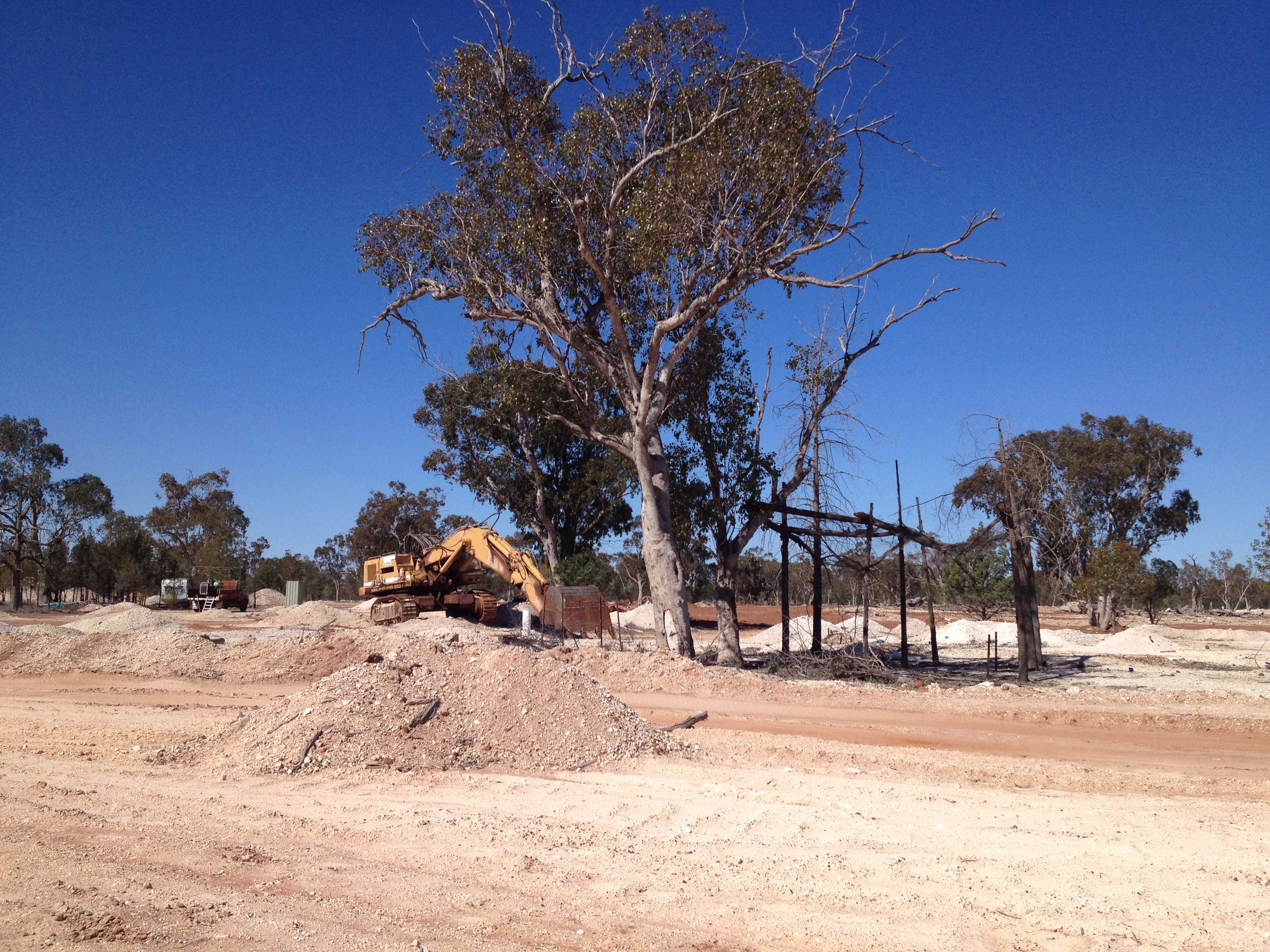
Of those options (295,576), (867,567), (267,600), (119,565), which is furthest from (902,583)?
(295,576)

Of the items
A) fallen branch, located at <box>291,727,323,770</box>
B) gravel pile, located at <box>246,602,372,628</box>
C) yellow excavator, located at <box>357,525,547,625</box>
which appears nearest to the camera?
fallen branch, located at <box>291,727,323,770</box>

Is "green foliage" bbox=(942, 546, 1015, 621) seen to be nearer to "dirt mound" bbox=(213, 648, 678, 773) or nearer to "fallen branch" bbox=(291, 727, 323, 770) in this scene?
"dirt mound" bbox=(213, 648, 678, 773)

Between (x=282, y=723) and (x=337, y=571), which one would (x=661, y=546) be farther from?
(x=337, y=571)

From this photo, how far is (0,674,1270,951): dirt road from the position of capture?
495 cm

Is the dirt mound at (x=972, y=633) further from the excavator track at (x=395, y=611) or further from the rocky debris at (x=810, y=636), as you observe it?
the excavator track at (x=395, y=611)

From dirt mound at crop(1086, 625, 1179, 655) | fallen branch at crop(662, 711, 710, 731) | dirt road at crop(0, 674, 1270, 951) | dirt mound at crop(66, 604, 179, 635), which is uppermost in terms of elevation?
dirt mound at crop(66, 604, 179, 635)

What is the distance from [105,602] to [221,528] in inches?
377

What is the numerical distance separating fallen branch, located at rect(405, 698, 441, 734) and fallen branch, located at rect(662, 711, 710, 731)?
10.00 ft

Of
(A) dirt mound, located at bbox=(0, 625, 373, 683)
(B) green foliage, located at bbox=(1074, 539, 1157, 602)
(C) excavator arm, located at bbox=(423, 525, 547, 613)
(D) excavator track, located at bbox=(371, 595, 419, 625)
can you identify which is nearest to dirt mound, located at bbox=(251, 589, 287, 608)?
(D) excavator track, located at bbox=(371, 595, 419, 625)

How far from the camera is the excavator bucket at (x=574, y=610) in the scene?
80.9 ft

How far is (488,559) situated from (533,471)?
53.9 ft

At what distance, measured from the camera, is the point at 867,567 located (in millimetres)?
19391

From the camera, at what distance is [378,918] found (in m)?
4.96

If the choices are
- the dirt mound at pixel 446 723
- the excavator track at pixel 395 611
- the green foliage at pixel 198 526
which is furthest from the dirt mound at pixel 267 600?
the dirt mound at pixel 446 723
